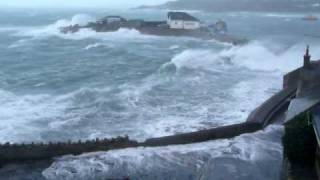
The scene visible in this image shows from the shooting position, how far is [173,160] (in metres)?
19.7

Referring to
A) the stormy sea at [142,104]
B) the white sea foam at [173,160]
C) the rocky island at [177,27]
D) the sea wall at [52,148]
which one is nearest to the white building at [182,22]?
the rocky island at [177,27]

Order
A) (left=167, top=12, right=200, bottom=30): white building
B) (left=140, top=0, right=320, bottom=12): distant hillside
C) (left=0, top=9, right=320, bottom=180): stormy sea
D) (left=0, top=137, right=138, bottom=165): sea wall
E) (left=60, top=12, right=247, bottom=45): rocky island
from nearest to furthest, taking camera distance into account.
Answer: (left=0, top=9, right=320, bottom=180): stormy sea, (left=0, top=137, right=138, bottom=165): sea wall, (left=60, top=12, right=247, bottom=45): rocky island, (left=167, top=12, right=200, bottom=30): white building, (left=140, top=0, right=320, bottom=12): distant hillside

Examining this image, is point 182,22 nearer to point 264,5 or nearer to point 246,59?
point 246,59

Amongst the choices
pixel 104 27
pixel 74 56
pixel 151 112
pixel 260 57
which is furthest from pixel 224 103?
pixel 104 27

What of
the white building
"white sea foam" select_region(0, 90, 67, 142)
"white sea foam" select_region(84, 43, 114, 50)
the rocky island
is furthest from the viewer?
the white building

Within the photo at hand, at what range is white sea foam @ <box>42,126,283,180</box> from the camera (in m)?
18.5

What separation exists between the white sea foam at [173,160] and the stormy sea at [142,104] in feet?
0.12

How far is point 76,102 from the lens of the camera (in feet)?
96.4

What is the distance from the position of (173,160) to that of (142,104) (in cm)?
884

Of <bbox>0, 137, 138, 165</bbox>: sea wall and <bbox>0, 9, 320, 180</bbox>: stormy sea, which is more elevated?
<bbox>0, 137, 138, 165</bbox>: sea wall

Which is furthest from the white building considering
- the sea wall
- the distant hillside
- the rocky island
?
the distant hillside

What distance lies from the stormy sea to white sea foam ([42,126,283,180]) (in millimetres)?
35

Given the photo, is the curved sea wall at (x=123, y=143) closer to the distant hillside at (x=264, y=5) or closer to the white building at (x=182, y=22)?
the white building at (x=182, y=22)

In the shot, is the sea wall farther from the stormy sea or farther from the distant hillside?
the distant hillside
